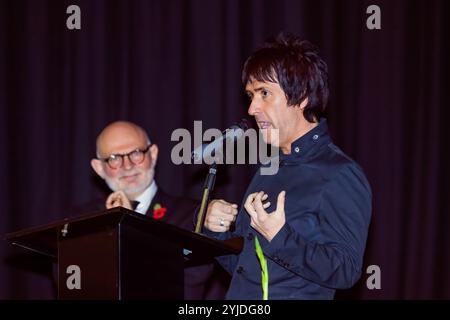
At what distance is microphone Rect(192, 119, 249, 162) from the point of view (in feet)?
6.75

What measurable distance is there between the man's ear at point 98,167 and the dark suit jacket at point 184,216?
0.48 feet

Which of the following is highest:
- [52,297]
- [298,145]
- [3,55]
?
[3,55]

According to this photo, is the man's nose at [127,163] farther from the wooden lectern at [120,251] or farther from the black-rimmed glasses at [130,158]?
the wooden lectern at [120,251]

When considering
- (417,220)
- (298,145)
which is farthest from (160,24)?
(298,145)

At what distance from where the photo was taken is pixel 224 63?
3975mm

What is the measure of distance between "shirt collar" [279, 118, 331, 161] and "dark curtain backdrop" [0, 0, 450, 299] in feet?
5.31

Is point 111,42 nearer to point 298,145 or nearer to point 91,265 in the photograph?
point 298,145

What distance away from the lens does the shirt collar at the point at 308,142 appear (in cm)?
229

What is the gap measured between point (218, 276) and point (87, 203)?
73 centimetres
